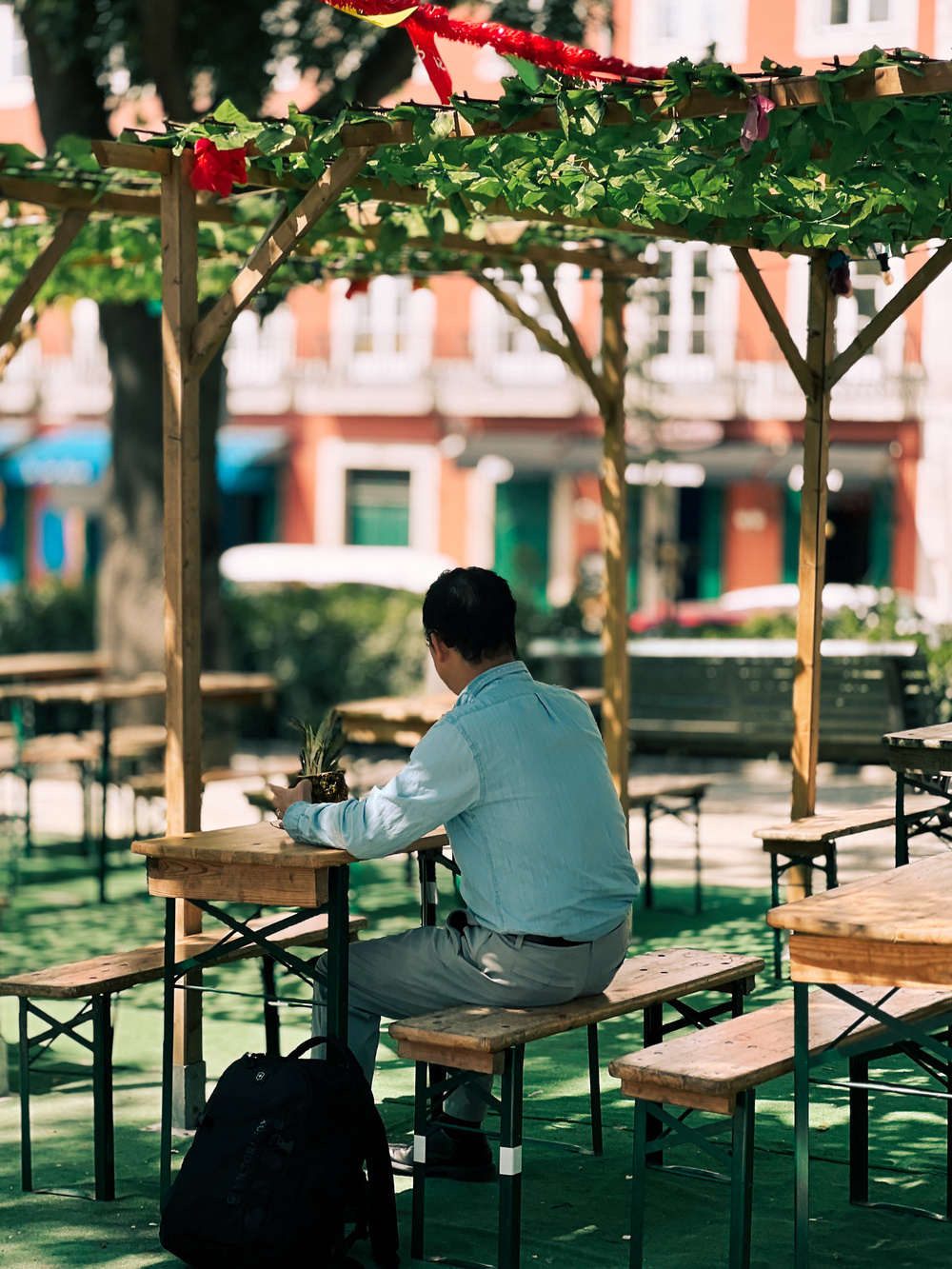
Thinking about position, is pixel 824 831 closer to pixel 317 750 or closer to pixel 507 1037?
pixel 317 750

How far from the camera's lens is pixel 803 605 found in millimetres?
7367

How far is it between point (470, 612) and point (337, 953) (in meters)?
0.87

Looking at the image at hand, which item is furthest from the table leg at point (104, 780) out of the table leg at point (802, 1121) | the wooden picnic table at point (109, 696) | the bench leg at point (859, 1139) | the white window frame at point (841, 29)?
the white window frame at point (841, 29)

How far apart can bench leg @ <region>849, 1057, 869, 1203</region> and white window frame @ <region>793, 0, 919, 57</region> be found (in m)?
23.4

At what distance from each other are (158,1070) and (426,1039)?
7.14 ft

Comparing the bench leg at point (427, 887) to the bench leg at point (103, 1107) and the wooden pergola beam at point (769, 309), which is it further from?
the wooden pergola beam at point (769, 309)

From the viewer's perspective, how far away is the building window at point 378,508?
32469 millimetres

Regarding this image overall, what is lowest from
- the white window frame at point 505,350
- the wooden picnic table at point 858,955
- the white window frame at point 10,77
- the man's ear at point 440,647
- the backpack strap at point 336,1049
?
the backpack strap at point 336,1049

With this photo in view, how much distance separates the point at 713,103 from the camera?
16.1 feet

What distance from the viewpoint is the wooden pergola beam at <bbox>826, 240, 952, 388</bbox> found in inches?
264

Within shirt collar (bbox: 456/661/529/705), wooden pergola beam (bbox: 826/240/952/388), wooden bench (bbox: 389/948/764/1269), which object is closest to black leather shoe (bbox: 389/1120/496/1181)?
wooden bench (bbox: 389/948/764/1269)

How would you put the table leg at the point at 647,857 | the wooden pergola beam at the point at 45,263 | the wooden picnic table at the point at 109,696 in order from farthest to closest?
1. the wooden picnic table at the point at 109,696
2. the table leg at the point at 647,857
3. the wooden pergola beam at the point at 45,263

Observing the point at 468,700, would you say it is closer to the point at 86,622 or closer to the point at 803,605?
the point at 803,605

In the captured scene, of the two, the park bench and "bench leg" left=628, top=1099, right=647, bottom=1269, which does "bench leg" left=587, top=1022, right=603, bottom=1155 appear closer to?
"bench leg" left=628, top=1099, right=647, bottom=1269
